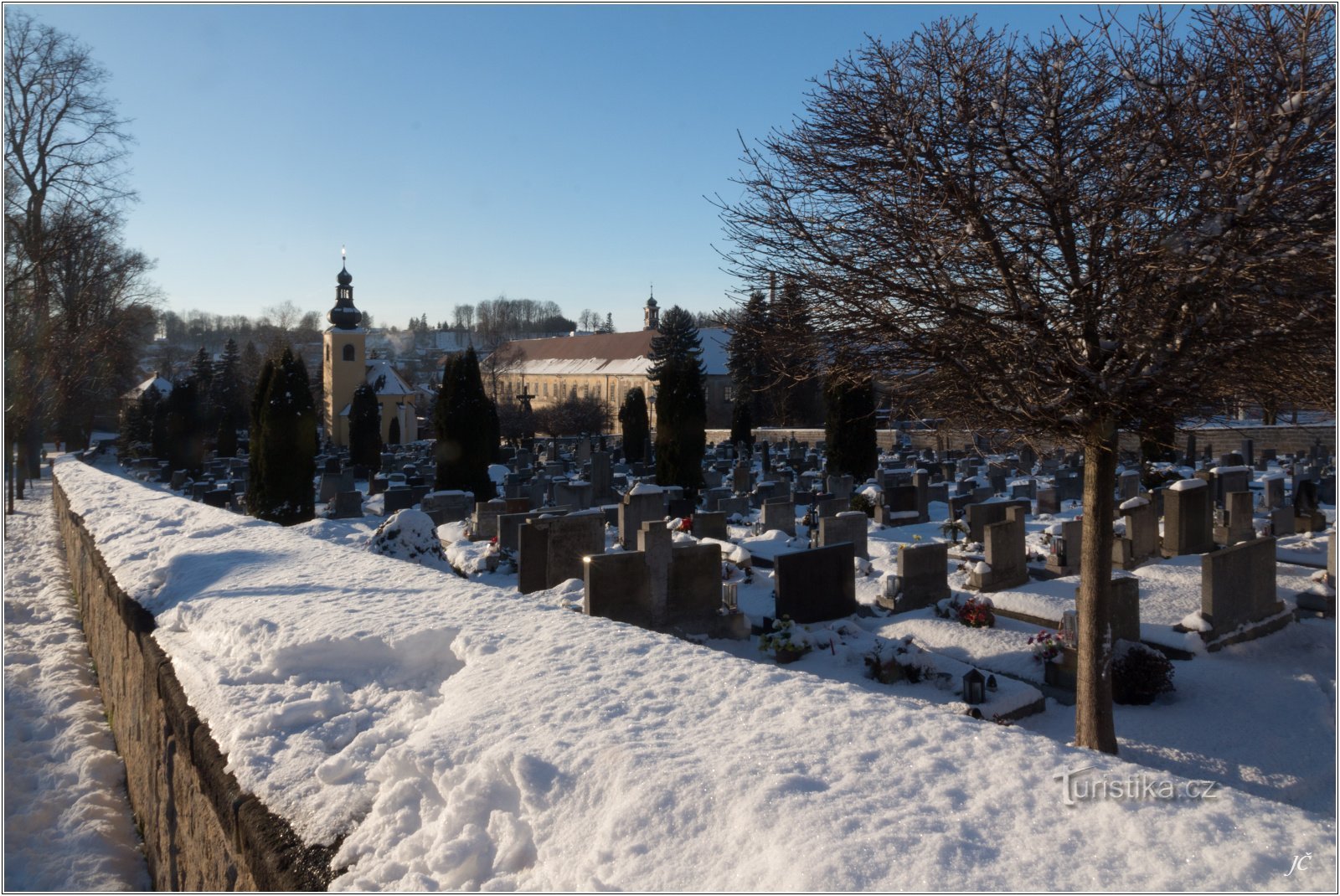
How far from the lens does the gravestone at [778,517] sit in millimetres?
14883

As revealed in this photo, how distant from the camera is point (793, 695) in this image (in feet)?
10.9

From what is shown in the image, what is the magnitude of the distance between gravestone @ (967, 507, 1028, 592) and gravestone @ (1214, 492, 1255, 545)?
407 cm

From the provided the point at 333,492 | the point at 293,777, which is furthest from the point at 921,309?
the point at 333,492

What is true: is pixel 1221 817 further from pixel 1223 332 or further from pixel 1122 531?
pixel 1122 531

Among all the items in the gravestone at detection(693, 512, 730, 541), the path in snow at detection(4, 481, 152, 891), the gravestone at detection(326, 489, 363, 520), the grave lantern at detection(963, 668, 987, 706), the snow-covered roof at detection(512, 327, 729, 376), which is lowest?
the path in snow at detection(4, 481, 152, 891)

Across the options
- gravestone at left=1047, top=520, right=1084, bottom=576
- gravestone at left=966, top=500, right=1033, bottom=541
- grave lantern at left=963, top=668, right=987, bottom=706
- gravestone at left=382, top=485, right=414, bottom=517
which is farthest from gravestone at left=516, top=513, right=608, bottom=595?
gravestone at left=382, top=485, right=414, bottom=517

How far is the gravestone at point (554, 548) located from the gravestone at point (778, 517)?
4329 millimetres

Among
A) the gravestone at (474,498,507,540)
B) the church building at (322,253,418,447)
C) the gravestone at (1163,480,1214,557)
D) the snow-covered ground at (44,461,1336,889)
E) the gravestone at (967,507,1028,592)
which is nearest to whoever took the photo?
the snow-covered ground at (44,461,1336,889)

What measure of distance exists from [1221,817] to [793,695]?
1.37 m

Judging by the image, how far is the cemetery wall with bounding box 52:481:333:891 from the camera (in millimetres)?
2875

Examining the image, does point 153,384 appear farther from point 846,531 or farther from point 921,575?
point 921,575

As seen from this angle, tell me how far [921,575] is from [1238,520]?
6.01 meters

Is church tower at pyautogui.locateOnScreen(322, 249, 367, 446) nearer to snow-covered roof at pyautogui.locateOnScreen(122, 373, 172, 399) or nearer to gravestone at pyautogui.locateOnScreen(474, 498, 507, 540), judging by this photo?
snow-covered roof at pyautogui.locateOnScreen(122, 373, 172, 399)

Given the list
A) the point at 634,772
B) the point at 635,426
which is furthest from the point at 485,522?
the point at 635,426
